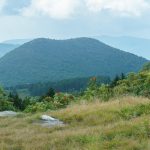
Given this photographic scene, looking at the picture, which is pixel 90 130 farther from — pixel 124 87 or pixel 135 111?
pixel 124 87

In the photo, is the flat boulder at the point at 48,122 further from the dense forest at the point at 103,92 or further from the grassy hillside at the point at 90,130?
the dense forest at the point at 103,92

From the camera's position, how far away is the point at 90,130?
13117 millimetres

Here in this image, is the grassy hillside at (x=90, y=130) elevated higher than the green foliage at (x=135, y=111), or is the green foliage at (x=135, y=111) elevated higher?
the green foliage at (x=135, y=111)

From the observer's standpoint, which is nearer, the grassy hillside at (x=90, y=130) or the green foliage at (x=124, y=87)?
the grassy hillside at (x=90, y=130)

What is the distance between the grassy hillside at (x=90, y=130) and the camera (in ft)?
37.3

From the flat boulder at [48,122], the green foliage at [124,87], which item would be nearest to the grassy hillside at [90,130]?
the flat boulder at [48,122]

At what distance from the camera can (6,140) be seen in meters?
12.7

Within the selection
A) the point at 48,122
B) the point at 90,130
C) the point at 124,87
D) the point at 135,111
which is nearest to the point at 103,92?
the point at 124,87

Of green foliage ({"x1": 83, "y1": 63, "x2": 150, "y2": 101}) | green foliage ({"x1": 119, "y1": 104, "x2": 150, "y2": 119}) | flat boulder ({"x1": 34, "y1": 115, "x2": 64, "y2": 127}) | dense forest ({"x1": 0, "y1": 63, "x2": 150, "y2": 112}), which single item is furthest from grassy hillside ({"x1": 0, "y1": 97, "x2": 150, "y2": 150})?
green foliage ({"x1": 83, "y1": 63, "x2": 150, "y2": 101})

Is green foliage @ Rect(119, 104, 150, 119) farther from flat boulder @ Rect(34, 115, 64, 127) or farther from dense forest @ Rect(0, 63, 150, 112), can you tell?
dense forest @ Rect(0, 63, 150, 112)

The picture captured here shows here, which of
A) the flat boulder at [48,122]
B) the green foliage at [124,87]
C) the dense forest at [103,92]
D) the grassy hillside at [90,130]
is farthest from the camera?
the green foliage at [124,87]

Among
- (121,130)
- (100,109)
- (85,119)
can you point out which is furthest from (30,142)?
(100,109)

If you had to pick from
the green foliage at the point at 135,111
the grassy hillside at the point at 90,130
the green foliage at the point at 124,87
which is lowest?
the grassy hillside at the point at 90,130

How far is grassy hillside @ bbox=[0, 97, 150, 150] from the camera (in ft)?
37.3
